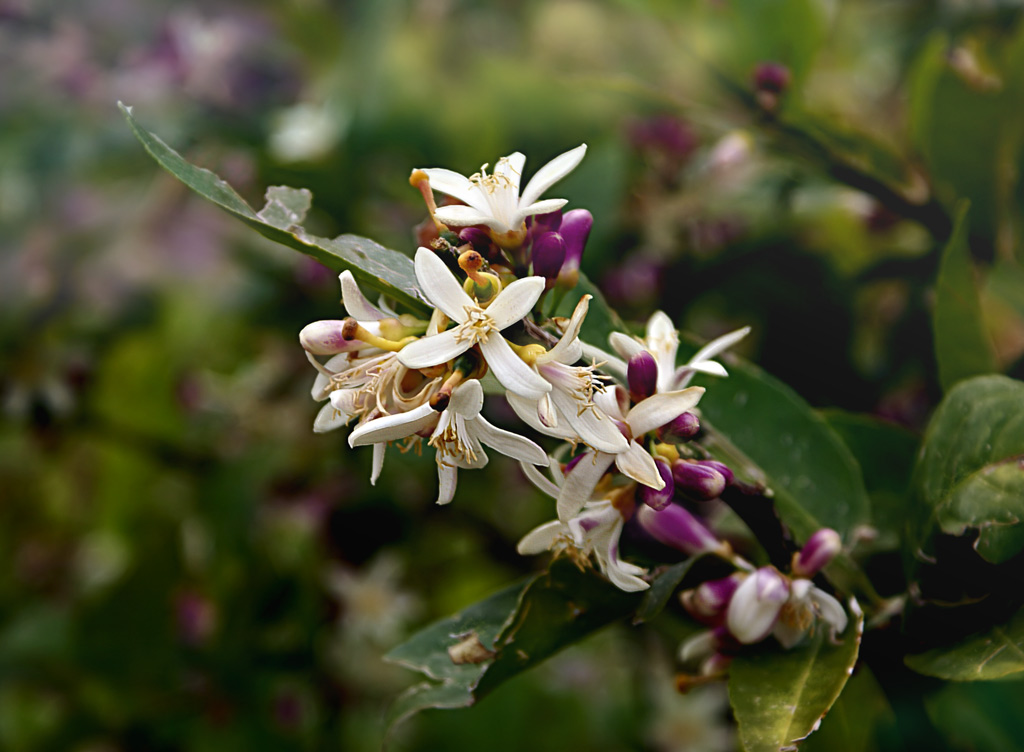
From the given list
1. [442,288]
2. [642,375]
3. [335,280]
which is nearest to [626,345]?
[642,375]

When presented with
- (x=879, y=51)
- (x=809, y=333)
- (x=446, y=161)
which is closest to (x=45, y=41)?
(x=446, y=161)

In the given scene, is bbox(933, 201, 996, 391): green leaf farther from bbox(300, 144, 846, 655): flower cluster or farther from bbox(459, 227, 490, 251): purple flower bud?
bbox(459, 227, 490, 251): purple flower bud

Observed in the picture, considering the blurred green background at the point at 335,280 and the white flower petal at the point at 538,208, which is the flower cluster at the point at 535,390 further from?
the blurred green background at the point at 335,280

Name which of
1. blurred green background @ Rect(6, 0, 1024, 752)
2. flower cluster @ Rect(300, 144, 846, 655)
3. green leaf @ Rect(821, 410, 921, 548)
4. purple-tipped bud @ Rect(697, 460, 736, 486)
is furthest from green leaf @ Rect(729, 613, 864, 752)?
blurred green background @ Rect(6, 0, 1024, 752)

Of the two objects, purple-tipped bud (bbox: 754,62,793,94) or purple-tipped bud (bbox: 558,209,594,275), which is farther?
purple-tipped bud (bbox: 754,62,793,94)

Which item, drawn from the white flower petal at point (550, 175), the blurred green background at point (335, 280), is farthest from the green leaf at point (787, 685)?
the blurred green background at point (335, 280)
